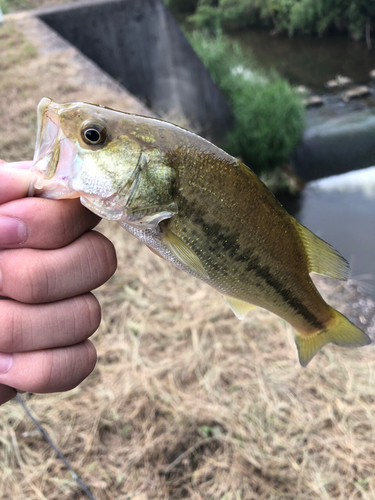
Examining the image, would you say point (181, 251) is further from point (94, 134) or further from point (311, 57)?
point (311, 57)

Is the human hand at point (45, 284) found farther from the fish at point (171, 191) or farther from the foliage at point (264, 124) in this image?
the foliage at point (264, 124)

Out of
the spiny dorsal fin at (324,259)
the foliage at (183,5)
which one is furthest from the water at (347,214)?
the foliage at (183,5)

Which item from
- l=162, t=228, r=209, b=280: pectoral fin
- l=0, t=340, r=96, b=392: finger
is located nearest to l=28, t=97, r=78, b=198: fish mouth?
l=162, t=228, r=209, b=280: pectoral fin

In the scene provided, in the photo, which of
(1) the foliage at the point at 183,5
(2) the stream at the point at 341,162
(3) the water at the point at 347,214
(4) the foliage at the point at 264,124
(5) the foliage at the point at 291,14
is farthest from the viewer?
(1) the foliage at the point at 183,5

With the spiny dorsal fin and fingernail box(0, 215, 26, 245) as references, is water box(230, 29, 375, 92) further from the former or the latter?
fingernail box(0, 215, 26, 245)

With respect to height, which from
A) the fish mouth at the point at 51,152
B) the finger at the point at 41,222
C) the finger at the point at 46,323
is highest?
the fish mouth at the point at 51,152

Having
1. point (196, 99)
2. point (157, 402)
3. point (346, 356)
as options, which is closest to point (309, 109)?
point (196, 99)
